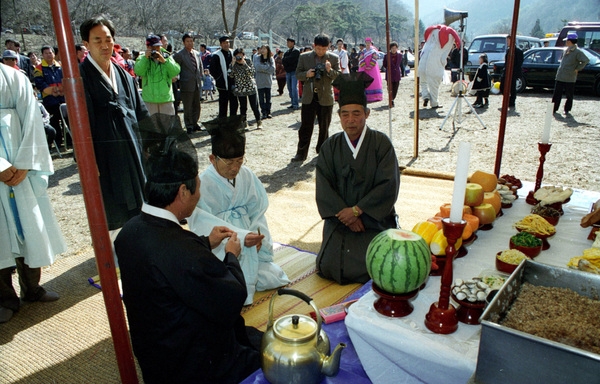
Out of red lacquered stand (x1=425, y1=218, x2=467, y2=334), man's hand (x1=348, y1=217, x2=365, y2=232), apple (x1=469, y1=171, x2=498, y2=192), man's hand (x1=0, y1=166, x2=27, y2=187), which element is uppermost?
man's hand (x1=0, y1=166, x2=27, y2=187)

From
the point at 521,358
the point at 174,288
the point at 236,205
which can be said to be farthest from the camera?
the point at 236,205

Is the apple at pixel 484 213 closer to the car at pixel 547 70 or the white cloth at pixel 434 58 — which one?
the white cloth at pixel 434 58

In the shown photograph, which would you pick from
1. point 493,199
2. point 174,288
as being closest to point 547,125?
point 493,199

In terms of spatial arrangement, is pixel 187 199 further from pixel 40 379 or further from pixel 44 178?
pixel 44 178

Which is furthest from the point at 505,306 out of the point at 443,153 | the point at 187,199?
the point at 443,153

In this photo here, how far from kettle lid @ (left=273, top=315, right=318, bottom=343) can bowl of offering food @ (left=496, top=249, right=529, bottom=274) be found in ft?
2.72

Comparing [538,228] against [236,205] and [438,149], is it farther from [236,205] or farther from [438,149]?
[438,149]

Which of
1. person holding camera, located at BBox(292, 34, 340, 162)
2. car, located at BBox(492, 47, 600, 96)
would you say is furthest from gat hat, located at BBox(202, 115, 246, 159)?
car, located at BBox(492, 47, 600, 96)

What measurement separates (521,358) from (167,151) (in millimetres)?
1390

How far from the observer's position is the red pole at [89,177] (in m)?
1.46

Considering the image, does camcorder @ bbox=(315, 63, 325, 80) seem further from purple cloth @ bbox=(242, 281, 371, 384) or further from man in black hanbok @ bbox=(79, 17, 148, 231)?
purple cloth @ bbox=(242, 281, 371, 384)

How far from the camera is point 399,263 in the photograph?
147 cm

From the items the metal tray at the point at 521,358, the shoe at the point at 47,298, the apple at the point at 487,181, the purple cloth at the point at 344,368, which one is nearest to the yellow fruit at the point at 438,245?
the purple cloth at the point at 344,368

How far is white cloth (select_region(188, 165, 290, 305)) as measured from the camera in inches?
104
